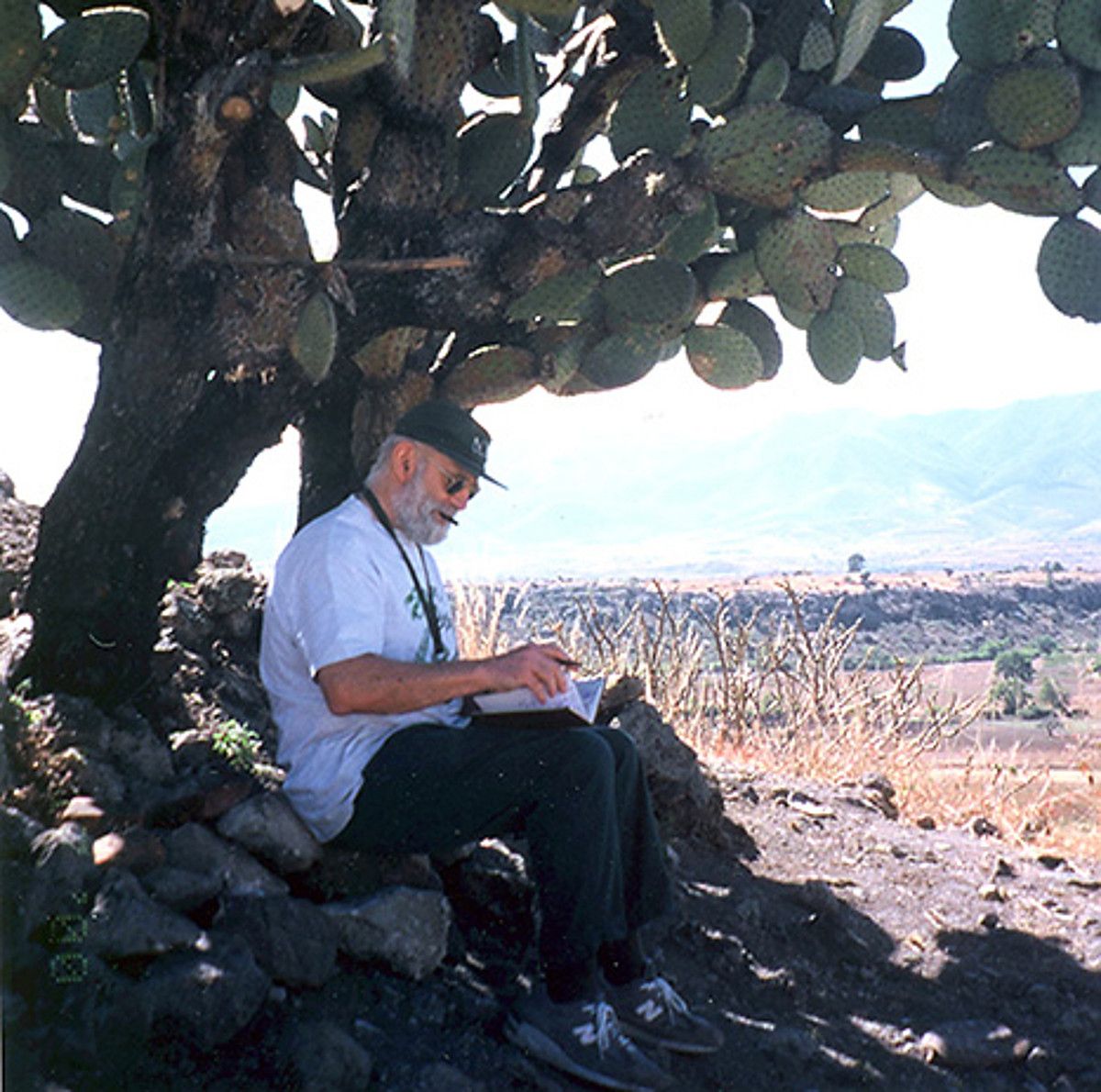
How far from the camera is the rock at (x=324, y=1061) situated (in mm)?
2584

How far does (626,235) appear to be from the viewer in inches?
156

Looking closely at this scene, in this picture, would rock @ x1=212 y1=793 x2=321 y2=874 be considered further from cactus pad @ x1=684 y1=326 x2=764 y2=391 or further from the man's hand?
cactus pad @ x1=684 y1=326 x2=764 y2=391

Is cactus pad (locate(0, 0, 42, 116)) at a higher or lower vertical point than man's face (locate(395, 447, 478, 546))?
higher

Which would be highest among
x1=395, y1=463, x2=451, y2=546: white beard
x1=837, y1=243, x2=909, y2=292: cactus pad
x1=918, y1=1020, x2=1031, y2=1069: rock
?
x1=837, y1=243, x2=909, y2=292: cactus pad

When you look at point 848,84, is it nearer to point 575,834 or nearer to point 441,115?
point 441,115

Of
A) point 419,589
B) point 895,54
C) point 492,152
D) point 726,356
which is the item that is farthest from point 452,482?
point 895,54

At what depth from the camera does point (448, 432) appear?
3.28m

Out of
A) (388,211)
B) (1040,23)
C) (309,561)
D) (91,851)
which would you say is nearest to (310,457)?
(388,211)

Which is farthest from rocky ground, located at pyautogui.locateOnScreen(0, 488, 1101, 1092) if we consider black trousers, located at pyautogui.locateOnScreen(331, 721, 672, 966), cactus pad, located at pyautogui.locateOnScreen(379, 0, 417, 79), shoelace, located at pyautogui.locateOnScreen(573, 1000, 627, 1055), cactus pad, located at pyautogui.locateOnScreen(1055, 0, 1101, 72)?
cactus pad, located at pyautogui.locateOnScreen(1055, 0, 1101, 72)

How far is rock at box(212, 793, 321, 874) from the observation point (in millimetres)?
3115

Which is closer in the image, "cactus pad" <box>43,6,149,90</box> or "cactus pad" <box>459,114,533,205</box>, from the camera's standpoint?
"cactus pad" <box>43,6,149,90</box>

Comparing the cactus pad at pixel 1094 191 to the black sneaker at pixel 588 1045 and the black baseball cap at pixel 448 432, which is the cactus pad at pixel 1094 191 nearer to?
the black baseball cap at pixel 448 432

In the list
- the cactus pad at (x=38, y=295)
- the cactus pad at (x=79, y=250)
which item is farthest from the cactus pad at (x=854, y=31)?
the cactus pad at (x=38, y=295)

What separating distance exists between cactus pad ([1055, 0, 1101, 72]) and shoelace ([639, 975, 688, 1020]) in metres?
2.70
